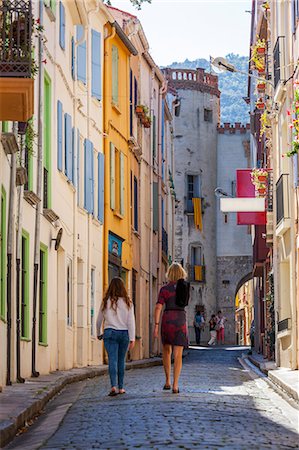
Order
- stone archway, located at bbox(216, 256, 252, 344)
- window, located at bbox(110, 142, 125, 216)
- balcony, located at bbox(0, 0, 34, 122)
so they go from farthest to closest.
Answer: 1. stone archway, located at bbox(216, 256, 252, 344)
2. window, located at bbox(110, 142, 125, 216)
3. balcony, located at bbox(0, 0, 34, 122)

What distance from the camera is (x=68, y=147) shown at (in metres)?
24.9

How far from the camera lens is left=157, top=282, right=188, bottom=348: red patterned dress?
1538 centimetres

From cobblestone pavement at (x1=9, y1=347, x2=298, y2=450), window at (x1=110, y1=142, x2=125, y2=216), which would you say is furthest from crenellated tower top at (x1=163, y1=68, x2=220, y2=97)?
cobblestone pavement at (x1=9, y1=347, x2=298, y2=450)

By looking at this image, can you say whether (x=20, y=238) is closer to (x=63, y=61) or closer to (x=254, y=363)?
(x=63, y=61)

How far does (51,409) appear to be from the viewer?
45.7 feet

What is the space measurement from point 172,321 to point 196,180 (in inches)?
1991

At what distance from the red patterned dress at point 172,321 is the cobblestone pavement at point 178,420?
26.0 inches

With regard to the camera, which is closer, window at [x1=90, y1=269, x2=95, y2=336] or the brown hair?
the brown hair

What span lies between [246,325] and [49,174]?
68.5 metres

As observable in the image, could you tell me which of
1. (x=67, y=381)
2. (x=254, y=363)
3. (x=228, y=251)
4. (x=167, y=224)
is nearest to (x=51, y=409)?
(x=67, y=381)

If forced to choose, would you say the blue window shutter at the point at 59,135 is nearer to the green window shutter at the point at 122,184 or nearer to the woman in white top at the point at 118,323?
the woman in white top at the point at 118,323

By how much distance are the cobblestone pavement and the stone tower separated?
1847 inches

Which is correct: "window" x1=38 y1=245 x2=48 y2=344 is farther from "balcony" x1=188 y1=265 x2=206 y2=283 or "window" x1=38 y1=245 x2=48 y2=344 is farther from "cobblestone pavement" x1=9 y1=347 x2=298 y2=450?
"balcony" x1=188 y1=265 x2=206 y2=283

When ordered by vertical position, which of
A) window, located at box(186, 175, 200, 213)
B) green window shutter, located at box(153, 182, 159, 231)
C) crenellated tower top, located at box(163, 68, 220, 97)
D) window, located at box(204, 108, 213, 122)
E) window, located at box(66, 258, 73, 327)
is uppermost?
crenellated tower top, located at box(163, 68, 220, 97)
